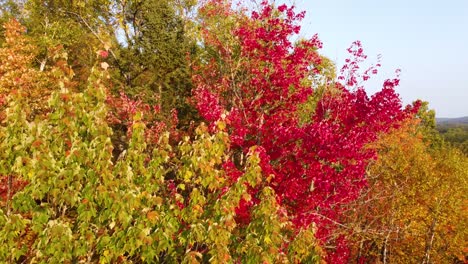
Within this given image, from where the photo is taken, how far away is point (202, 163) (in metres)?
6.98

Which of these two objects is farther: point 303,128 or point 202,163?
point 303,128

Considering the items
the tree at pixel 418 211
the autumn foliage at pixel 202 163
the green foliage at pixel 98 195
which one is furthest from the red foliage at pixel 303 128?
the tree at pixel 418 211

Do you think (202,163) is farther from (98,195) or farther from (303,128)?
(303,128)

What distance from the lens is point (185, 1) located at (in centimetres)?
3675

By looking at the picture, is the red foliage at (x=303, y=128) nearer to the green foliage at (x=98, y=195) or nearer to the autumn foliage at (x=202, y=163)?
the autumn foliage at (x=202, y=163)

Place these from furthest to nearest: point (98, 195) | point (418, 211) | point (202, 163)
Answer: point (418, 211)
point (202, 163)
point (98, 195)

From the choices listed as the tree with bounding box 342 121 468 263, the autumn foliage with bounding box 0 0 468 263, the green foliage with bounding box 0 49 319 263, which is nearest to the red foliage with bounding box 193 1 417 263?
the autumn foliage with bounding box 0 0 468 263

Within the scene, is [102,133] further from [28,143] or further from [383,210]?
[383,210]

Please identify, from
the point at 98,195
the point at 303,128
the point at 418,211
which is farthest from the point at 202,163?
the point at 418,211

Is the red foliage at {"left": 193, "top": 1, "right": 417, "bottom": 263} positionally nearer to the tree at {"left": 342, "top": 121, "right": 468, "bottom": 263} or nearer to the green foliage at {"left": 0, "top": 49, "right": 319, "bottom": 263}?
the green foliage at {"left": 0, "top": 49, "right": 319, "bottom": 263}

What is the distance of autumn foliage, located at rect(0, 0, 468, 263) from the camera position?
6.25 m

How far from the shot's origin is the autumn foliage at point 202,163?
6.25m

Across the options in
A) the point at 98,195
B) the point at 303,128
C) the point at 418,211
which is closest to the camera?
the point at 98,195

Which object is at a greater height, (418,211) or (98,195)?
(98,195)
